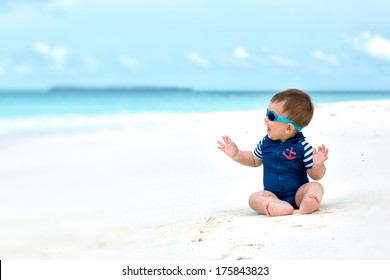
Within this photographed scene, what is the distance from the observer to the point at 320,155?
132 cm

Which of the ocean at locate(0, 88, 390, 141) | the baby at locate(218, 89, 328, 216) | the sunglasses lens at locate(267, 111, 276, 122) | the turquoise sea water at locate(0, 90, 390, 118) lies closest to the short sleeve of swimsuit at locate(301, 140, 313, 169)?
the baby at locate(218, 89, 328, 216)

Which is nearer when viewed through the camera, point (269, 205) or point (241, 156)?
point (269, 205)

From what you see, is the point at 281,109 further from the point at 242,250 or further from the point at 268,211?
the point at 242,250

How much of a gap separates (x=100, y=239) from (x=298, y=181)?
1.59 ft

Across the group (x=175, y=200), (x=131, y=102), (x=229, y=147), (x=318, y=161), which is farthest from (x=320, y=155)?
(x=131, y=102)

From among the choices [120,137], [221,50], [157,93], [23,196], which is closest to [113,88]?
[157,93]

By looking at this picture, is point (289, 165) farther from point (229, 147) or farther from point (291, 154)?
point (229, 147)

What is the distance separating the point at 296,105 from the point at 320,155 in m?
0.14

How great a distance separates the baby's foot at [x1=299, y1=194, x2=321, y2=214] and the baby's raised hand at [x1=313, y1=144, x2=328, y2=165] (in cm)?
8

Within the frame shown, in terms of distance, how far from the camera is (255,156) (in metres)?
1.46

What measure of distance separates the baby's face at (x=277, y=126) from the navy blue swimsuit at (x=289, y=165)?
2cm

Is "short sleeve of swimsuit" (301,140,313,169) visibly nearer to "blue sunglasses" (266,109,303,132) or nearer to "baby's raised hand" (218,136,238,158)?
"blue sunglasses" (266,109,303,132)

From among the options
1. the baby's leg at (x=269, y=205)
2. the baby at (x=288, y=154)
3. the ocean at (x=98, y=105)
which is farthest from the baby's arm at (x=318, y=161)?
the ocean at (x=98, y=105)

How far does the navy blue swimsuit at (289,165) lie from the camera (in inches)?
54.4
